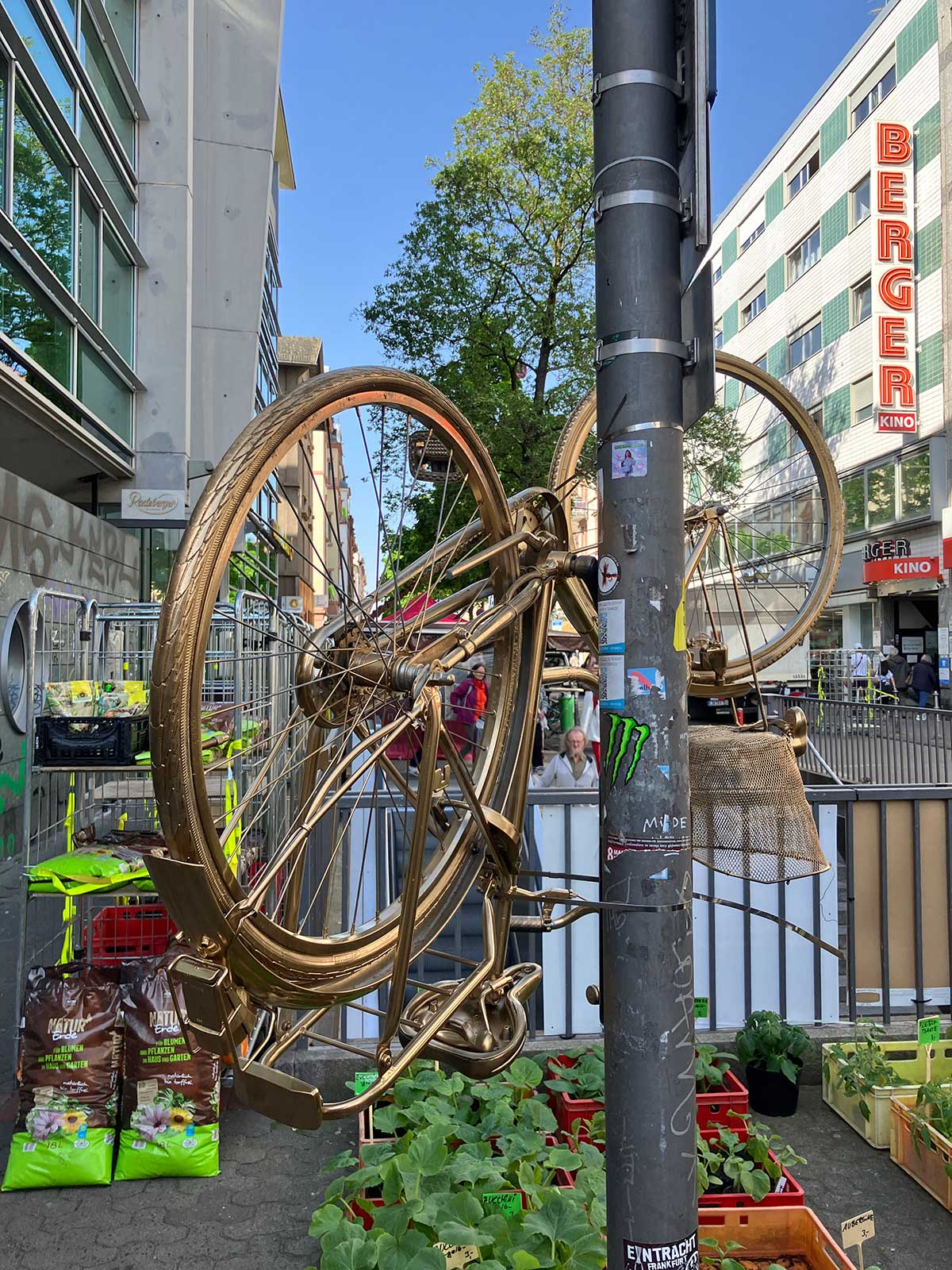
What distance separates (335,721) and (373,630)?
212 mm

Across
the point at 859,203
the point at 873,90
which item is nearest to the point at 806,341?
the point at 859,203

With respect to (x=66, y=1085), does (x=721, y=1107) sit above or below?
below

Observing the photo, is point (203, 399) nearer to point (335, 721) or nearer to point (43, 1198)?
point (43, 1198)

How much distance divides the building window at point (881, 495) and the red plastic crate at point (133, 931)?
26.7 metres

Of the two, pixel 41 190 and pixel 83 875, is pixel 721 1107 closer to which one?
pixel 83 875

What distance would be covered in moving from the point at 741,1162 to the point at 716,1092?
0.58m

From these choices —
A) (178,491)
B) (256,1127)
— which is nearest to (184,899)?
(256,1127)

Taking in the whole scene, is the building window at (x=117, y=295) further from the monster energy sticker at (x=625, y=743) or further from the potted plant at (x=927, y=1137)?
the monster energy sticker at (x=625, y=743)

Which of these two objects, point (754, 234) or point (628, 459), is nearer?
point (628, 459)

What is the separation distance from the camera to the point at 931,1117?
3.88 m

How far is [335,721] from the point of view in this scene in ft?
7.15

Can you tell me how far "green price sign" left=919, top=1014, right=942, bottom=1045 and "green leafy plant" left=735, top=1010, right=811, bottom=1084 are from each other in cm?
46

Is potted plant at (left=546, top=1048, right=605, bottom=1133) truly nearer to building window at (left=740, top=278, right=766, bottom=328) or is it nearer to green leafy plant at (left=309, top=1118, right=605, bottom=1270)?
green leafy plant at (left=309, top=1118, right=605, bottom=1270)

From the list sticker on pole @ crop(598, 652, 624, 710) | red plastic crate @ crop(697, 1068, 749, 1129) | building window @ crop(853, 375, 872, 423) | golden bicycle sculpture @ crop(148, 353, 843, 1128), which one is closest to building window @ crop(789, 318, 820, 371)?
building window @ crop(853, 375, 872, 423)
